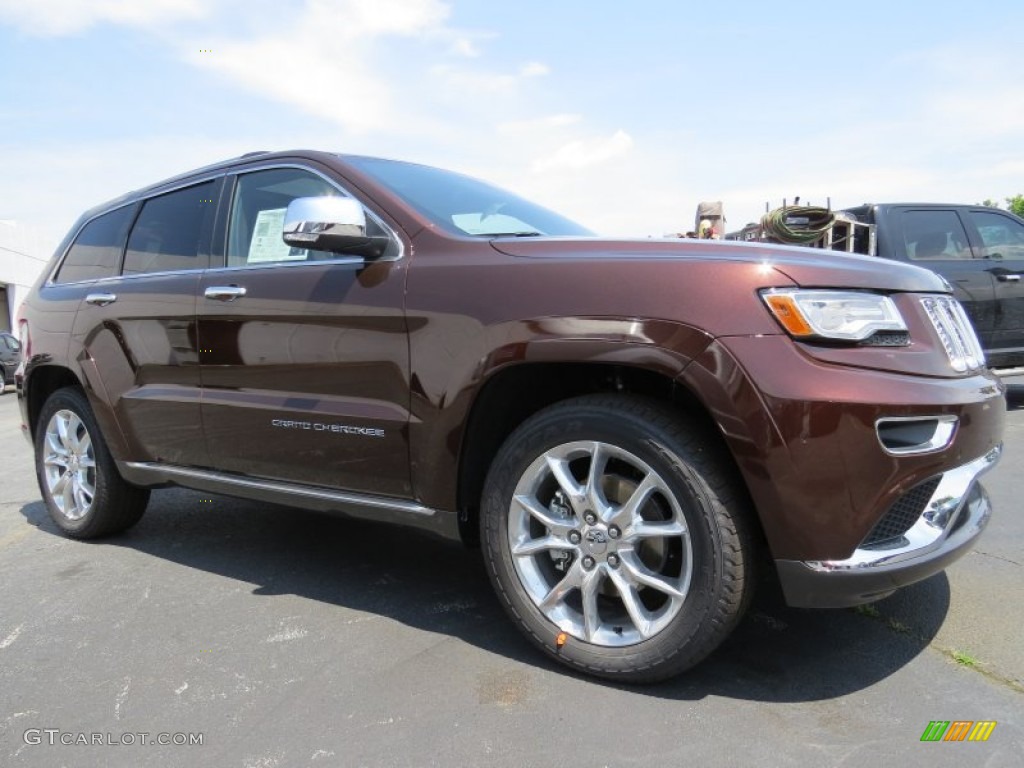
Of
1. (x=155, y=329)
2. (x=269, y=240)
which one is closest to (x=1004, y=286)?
(x=269, y=240)

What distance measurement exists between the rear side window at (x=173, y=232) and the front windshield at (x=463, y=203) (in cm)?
89

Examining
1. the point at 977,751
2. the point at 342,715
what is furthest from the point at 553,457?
the point at 977,751

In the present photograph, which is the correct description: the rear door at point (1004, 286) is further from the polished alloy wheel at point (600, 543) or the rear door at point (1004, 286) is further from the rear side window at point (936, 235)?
the polished alloy wheel at point (600, 543)

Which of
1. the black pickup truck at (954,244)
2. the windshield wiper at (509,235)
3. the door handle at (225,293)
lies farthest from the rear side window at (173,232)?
the black pickup truck at (954,244)

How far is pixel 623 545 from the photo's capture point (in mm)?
2387

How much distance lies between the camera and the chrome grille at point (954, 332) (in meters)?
2.33

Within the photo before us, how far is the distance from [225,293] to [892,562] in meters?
2.69

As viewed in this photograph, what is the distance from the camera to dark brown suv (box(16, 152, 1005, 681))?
2.12 metres

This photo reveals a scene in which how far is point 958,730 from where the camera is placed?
2111 millimetres

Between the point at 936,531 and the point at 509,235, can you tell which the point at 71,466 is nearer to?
the point at 509,235

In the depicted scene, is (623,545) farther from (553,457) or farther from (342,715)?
(342,715)

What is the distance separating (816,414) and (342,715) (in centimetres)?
161

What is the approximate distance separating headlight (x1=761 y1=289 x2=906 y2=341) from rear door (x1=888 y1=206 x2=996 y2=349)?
226 inches

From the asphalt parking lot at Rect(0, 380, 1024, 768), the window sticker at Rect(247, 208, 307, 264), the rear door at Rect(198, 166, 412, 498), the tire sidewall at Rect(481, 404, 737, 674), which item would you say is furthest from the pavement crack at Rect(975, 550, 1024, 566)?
the window sticker at Rect(247, 208, 307, 264)
